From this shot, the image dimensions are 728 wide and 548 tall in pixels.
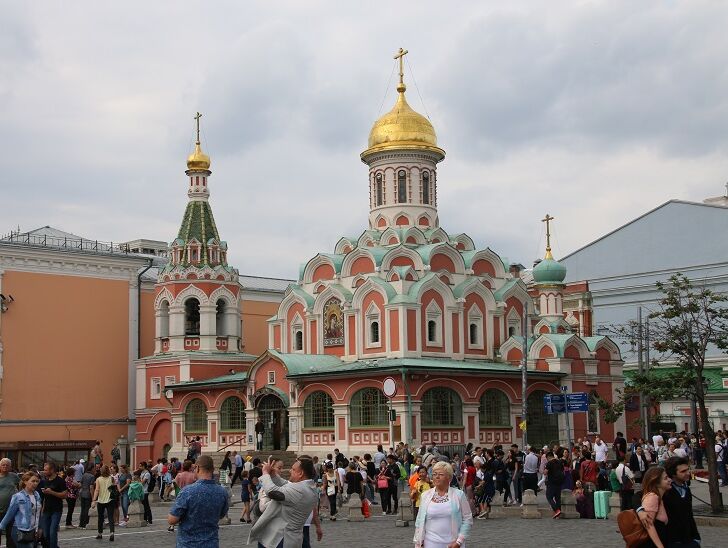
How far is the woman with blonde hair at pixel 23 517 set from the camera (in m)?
12.6

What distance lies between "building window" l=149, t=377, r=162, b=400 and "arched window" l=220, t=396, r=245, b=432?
5656 millimetres

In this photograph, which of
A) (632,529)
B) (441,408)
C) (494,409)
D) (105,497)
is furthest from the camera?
(494,409)

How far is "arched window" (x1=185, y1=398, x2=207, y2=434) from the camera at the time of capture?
4450cm

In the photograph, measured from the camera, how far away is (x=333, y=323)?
4375 centimetres

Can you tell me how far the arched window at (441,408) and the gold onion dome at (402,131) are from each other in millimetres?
12022

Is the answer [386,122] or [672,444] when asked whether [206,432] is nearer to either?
[386,122]

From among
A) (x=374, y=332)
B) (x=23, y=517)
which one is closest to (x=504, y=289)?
(x=374, y=332)

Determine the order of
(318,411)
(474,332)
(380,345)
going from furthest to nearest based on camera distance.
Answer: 1. (474,332)
2. (380,345)
3. (318,411)

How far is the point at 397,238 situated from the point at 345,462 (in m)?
18.0

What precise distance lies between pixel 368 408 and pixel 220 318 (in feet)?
42.7

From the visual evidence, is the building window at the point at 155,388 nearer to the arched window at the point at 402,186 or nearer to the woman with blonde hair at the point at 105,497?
the arched window at the point at 402,186

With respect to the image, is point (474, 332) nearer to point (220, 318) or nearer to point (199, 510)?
point (220, 318)

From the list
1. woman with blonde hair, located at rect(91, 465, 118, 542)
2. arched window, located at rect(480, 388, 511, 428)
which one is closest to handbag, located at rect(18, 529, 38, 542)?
woman with blonde hair, located at rect(91, 465, 118, 542)

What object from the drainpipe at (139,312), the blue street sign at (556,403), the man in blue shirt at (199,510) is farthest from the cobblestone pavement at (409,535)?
the drainpipe at (139,312)
